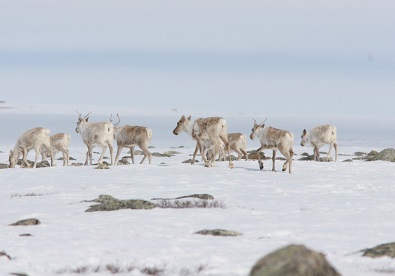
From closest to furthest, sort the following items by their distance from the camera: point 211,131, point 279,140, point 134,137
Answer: point 279,140 → point 211,131 → point 134,137

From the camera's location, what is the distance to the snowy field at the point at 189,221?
10.6 metres

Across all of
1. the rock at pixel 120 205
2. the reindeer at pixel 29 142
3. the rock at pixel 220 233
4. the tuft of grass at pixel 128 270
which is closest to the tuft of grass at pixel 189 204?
the rock at pixel 120 205

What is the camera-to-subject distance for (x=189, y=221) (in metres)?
14.9

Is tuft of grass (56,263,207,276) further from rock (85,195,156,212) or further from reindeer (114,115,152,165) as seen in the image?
reindeer (114,115,152,165)

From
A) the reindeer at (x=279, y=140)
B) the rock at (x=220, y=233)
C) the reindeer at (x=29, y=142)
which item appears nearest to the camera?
the rock at (x=220, y=233)

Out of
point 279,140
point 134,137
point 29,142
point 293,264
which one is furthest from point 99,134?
point 293,264

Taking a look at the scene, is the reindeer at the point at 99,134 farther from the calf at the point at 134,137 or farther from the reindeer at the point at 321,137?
the reindeer at the point at 321,137

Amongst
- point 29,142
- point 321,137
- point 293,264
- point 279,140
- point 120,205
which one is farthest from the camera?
point 321,137

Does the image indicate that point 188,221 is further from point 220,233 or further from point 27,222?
point 27,222

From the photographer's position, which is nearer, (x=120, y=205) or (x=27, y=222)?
(x=27, y=222)

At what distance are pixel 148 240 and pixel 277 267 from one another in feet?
20.4

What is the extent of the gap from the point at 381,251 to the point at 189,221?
5.15 m

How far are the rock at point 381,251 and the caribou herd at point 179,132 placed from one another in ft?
48.7

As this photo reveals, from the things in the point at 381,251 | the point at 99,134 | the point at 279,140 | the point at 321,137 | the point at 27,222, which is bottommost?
the point at 27,222
